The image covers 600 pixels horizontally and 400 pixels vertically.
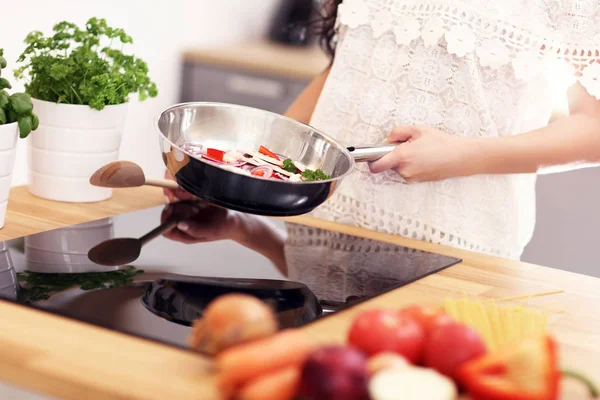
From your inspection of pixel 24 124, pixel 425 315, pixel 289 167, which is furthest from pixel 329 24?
pixel 425 315

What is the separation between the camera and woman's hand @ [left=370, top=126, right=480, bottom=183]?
1206 millimetres

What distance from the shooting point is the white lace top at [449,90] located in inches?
48.9

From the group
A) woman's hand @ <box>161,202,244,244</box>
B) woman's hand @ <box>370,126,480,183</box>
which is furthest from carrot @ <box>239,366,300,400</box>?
woman's hand @ <box>370,126,480,183</box>

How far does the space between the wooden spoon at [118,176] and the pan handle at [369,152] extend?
34cm

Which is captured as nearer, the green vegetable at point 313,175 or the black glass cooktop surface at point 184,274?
the black glass cooktop surface at point 184,274

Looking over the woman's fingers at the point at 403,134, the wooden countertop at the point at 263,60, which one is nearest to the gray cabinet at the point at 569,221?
the wooden countertop at the point at 263,60

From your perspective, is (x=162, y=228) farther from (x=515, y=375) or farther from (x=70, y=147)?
(x=515, y=375)

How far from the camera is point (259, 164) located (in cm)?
106

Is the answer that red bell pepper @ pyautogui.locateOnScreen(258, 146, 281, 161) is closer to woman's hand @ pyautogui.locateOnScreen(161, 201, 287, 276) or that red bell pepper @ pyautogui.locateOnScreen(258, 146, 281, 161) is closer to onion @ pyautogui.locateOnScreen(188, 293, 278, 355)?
woman's hand @ pyautogui.locateOnScreen(161, 201, 287, 276)

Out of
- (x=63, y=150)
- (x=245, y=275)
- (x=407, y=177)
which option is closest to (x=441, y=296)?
(x=245, y=275)

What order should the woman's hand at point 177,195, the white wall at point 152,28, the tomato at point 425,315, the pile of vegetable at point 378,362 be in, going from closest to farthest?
the pile of vegetable at point 378,362 → the tomato at point 425,315 → the woman's hand at point 177,195 → the white wall at point 152,28

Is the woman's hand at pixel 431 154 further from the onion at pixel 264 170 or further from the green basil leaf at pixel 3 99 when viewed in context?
the green basil leaf at pixel 3 99

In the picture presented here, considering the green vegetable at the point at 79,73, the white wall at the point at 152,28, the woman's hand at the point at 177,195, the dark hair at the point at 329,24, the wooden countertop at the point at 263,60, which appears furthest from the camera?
the wooden countertop at the point at 263,60

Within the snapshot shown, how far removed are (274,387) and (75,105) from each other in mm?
740
